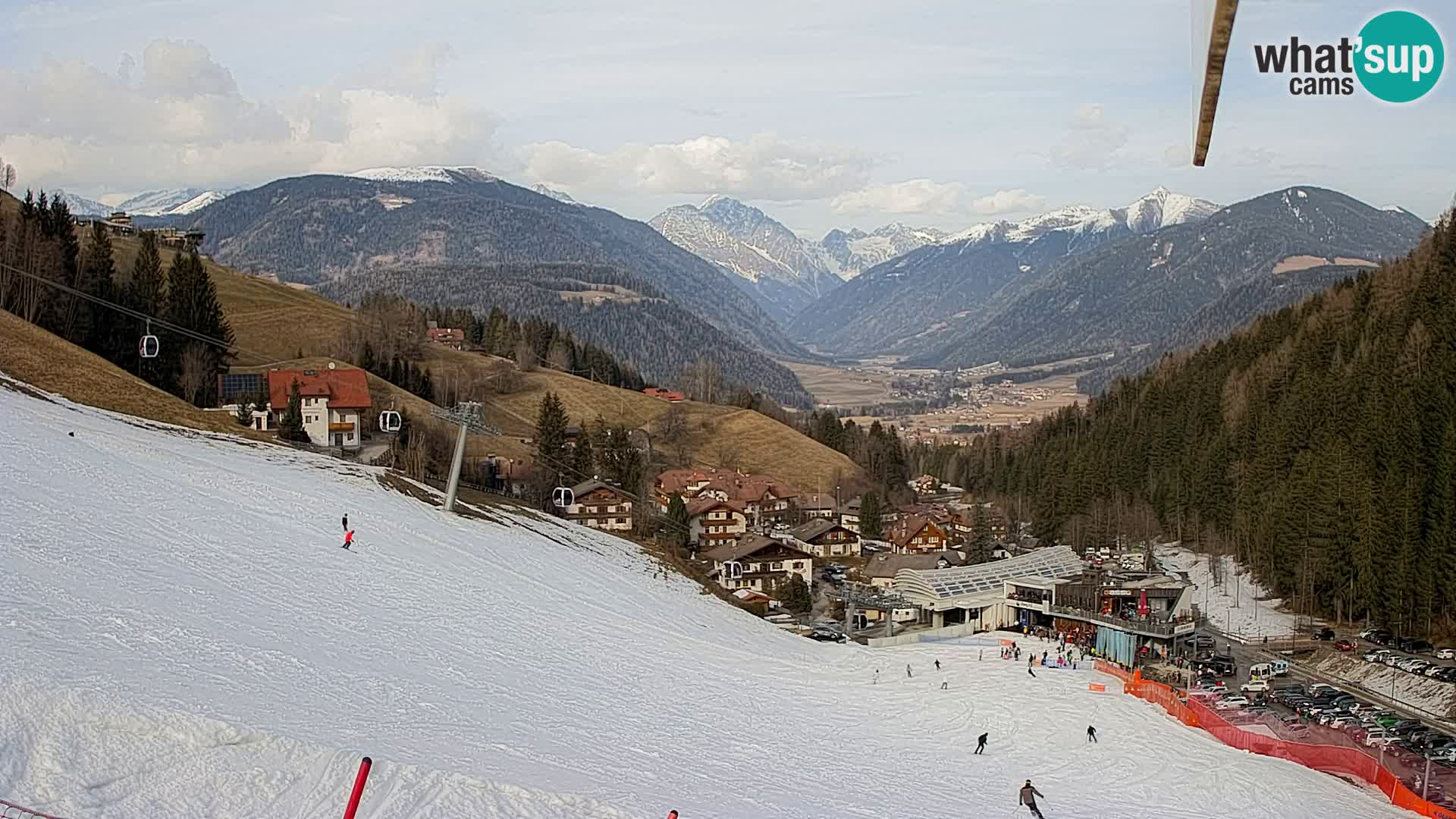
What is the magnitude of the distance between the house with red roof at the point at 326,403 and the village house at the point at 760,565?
928 inches

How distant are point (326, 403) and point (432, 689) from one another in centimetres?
5219

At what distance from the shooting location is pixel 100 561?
26.2 m

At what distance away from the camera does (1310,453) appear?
229ft

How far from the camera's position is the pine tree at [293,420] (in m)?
62.5

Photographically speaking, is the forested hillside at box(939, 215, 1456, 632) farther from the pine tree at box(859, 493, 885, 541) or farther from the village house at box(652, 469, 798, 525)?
the village house at box(652, 469, 798, 525)

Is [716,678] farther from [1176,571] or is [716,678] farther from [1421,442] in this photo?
[1176,571]

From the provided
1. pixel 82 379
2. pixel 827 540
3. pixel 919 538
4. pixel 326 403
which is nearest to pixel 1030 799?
pixel 82 379

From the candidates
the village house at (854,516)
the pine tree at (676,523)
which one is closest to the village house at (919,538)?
the village house at (854,516)

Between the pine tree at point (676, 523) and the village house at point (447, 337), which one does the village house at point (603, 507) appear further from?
the village house at point (447, 337)

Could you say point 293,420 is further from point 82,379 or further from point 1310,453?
point 1310,453

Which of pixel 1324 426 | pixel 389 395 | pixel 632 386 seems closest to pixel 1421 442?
pixel 1324 426

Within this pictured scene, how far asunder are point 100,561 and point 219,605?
3.17 meters

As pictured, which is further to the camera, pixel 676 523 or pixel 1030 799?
pixel 676 523

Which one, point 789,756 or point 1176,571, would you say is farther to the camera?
point 1176,571
